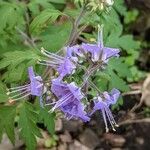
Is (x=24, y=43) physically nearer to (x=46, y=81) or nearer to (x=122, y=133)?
(x=122, y=133)

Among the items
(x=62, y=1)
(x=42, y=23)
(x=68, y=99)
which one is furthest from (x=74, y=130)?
(x=68, y=99)

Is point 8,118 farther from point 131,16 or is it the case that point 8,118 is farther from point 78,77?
point 131,16

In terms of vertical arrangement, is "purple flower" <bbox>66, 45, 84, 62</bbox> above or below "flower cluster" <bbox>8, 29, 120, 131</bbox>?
above

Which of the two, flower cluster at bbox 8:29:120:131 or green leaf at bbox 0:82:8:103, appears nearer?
flower cluster at bbox 8:29:120:131

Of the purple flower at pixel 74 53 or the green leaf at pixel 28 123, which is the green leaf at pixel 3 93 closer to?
the green leaf at pixel 28 123

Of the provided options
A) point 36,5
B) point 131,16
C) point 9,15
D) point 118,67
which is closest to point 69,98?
point 118,67

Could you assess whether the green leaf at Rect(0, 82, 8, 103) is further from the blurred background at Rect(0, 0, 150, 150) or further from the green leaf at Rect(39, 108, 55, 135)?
the green leaf at Rect(39, 108, 55, 135)

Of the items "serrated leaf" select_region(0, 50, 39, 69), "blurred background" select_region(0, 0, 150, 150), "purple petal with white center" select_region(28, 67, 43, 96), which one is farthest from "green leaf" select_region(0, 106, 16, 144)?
"purple petal with white center" select_region(28, 67, 43, 96)
